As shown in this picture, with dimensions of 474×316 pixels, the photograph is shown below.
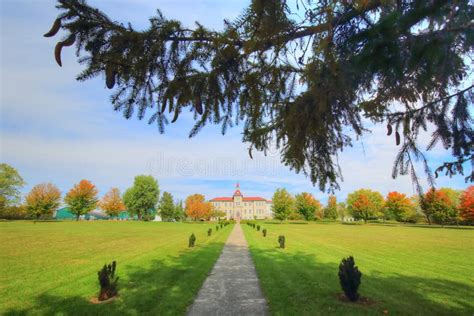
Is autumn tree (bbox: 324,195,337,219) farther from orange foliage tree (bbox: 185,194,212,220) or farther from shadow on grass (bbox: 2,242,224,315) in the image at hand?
shadow on grass (bbox: 2,242,224,315)

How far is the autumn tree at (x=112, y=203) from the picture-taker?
7757 centimetres

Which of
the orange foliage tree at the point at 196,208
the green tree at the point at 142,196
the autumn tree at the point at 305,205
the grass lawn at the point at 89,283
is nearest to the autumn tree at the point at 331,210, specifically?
the autumn tree at the point at 305,205

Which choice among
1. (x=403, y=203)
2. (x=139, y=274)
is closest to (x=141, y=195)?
(x=403, y=203)

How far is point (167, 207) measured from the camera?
3364 inches

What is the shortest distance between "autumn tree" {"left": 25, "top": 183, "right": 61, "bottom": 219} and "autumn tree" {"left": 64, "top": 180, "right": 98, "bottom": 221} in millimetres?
3026

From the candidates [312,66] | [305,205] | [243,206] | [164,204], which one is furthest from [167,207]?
[312,66]

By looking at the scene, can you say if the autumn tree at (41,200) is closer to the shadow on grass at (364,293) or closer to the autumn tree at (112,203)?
the autumn tree at (112,203)

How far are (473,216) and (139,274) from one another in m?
56.5

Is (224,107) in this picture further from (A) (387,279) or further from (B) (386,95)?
(A) (387,279)

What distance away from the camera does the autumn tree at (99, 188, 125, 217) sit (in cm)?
7757

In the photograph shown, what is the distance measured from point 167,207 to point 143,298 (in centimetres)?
8104

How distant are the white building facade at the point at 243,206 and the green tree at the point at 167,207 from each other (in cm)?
5284

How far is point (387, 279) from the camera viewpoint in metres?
10.1

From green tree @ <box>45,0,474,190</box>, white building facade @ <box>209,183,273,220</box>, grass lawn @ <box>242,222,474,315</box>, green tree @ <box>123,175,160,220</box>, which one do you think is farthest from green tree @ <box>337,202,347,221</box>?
green tree @ <box>45,0,474,190</box>
